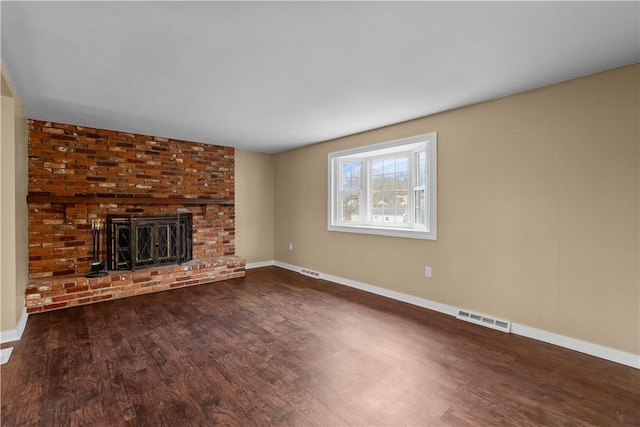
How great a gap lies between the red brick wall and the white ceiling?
0.68 m

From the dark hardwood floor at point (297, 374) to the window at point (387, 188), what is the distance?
1189mm

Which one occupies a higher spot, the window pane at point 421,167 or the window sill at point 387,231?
the window pane at point 421,167

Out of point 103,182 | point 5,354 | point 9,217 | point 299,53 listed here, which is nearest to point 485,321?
point 299,53

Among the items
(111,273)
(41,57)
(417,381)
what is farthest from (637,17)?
(111,273)

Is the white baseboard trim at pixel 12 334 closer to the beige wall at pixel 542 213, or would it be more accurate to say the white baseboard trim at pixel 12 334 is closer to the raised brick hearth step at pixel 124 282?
the raised brick hearth step at pixel 124 282

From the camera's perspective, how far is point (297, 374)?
6.97ft

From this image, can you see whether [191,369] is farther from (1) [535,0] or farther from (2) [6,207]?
(1) [535,0]

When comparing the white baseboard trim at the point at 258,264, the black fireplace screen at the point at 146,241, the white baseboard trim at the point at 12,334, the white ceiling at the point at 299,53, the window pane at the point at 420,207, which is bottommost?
the white baseboard trim at the point at 12,334

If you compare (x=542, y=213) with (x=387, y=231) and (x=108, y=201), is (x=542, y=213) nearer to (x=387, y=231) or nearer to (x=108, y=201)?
(x=387, y=231)

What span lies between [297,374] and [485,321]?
6.57 ft

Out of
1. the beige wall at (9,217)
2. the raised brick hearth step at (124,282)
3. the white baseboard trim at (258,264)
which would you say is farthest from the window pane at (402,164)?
the beige wall at (9,217)

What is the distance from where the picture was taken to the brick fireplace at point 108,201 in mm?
3650

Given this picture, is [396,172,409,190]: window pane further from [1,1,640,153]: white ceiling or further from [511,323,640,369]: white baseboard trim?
[511,323,640,369]: white baseboard trim

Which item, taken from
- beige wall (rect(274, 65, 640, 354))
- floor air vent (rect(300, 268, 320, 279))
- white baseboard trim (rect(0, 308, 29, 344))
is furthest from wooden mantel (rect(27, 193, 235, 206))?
beige wall (rect(274, 65, 640, 354))
